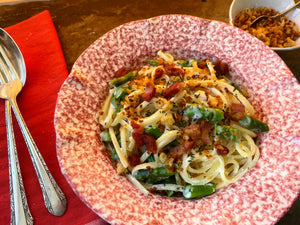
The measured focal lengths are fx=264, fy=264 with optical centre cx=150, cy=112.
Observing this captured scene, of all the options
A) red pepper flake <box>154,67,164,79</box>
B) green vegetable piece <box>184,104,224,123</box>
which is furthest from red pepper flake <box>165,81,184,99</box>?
red pepper flake <box>154,67,164,79</box>

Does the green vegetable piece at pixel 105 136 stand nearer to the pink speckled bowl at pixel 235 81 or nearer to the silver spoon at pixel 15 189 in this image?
the pink speckled bowl at pixel 235 81

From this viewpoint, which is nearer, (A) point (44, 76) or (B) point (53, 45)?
(A) point (44, 76)

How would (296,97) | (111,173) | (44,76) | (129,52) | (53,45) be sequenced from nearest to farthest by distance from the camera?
(111,173)
(296,97)
(129,52)
(44,76)
(53,45)

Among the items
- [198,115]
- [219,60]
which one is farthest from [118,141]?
[219,60]

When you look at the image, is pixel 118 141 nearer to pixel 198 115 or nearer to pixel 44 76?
pixel 198 115

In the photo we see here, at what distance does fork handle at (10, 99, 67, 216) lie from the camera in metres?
2.13

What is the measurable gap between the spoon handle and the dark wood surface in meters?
1.59

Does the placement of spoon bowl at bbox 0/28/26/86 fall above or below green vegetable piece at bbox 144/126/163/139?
above

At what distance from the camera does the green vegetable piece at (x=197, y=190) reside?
6.63 ft

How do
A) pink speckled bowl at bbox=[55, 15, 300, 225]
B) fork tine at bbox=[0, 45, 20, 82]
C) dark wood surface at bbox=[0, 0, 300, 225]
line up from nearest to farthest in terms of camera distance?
pink speckled bowl at bbox=[55, 15, 300, 225], fork tine at bbox=[0, 45, 20, 82], dark wood surface at bbox=[0, 0, 300, 225]

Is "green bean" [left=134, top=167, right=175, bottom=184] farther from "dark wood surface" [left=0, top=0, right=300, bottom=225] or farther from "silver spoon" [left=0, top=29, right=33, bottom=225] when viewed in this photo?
"dark wood surface" [left=0, top=0, right=300, bottom=225]

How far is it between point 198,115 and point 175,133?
0.24 meters

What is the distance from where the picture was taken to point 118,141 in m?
2.37

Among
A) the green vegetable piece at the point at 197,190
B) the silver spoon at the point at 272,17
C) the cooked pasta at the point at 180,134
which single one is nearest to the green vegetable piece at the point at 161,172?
the cooked pasta at the point at 180,134
